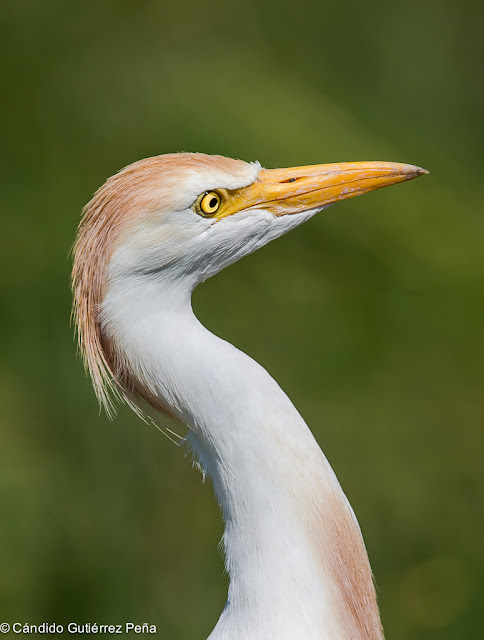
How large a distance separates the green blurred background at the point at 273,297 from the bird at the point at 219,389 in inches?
56.8

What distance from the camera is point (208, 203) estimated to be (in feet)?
3.86

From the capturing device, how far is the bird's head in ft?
3.79

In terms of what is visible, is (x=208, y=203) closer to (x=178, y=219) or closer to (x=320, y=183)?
(x=178, y=219)

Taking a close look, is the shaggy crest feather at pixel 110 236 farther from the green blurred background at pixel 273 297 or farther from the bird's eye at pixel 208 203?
the green blurred background at pixel 273 297

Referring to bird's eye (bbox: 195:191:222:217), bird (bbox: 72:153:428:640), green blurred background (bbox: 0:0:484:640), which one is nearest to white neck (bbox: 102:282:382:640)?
bird (bbox: 72:153:428:640)

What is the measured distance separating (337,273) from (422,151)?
29.5 inches

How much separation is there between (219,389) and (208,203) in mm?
270

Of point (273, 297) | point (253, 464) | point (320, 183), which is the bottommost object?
point (253, 464)

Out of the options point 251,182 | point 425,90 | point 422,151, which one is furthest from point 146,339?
point 425,90

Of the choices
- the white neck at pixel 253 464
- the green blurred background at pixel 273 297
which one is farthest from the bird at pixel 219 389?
the green blurred background at pixel 273 297

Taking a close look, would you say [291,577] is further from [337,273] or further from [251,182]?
[337,273]

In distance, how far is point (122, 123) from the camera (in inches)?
127

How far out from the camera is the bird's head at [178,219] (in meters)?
1.16

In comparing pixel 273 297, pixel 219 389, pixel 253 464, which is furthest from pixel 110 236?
pixel 273 297
